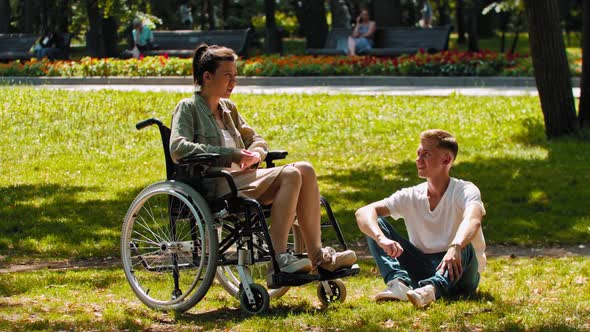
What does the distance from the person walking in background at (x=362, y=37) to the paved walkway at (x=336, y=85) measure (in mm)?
4313

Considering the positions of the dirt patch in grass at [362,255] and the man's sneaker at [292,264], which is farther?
the dirt patch in grass at [362,255]

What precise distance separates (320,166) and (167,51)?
15700 millimetres

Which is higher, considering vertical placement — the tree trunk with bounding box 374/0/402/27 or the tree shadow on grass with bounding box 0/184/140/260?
the tree trunk with bounding box 374/0/402/27

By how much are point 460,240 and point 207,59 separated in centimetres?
171

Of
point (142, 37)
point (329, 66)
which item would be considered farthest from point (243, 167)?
point (142, 37)

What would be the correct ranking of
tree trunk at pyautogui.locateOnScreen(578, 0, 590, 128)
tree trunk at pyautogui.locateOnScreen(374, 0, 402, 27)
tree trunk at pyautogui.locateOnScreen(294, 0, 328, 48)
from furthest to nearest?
tree trunk at pyautogui.locateOnScreen(294, 0, 328, 48) → tree trunk at pyautogui.locateOnScreen(374, 0, 402, 27) → tree trunk at pyautogui.locateOnScreen(578, 0, 590, 128)

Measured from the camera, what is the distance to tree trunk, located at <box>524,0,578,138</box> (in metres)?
13.2

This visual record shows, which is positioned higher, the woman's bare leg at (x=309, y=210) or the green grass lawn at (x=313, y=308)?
the woman's bare leg at (x=309, y=210)

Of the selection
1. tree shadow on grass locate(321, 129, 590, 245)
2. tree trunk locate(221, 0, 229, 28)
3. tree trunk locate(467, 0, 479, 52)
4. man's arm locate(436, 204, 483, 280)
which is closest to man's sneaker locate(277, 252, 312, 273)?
man's arm locate(436, 204, 483, 280)

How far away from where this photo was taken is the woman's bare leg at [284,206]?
6.18m

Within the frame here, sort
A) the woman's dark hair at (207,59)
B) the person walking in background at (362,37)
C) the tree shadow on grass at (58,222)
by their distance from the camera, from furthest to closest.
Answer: the person walking in background at (362,37), the tree shadow on grass at (58,222), the woman's dark hair at (207,59)

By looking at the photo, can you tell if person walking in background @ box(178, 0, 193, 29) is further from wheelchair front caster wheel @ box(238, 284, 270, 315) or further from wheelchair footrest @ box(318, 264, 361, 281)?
wheelchair front caster wheel @ box(238, 284, 270, 315)

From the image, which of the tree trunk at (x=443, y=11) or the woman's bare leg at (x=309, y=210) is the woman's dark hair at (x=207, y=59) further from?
the tree trunk at (x=443, y=11)

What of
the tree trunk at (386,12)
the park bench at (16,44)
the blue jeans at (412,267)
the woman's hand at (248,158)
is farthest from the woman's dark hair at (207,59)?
the tree trunk at (386,12)
